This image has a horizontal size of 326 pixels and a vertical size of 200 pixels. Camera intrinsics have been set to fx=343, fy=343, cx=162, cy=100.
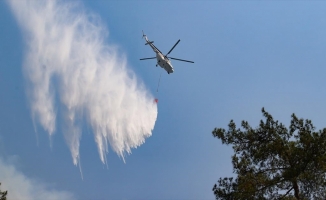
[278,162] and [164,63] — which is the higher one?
[164,63]

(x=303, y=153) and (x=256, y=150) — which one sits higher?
(x=256, y=150)

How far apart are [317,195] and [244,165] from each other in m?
6.93

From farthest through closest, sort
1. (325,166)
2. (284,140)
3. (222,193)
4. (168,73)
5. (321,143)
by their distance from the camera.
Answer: (168,73) → (222,193) → (284,140) → (321,143) → (325,166)

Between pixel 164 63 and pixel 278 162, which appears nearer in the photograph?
pixel 278 162

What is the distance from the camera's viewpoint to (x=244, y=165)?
111 feet

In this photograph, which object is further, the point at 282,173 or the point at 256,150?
the point at 256,150

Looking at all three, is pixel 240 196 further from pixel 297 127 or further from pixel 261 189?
pixel 297 127

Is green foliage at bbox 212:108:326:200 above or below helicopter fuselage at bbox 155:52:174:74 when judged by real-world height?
below

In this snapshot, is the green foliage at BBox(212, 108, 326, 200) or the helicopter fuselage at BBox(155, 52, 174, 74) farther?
the helicopter fuselage at BBox(155, 52, 174, 74)

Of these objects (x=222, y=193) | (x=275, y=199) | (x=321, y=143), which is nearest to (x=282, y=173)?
(x=275, y=199)

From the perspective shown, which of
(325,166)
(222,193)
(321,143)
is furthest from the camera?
(222,193)

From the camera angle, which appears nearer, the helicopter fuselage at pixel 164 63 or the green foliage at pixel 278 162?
the green foliage at pixel 278 162

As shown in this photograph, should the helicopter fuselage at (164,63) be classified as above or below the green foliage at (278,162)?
above

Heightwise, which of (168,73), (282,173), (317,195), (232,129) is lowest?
(317,195)
